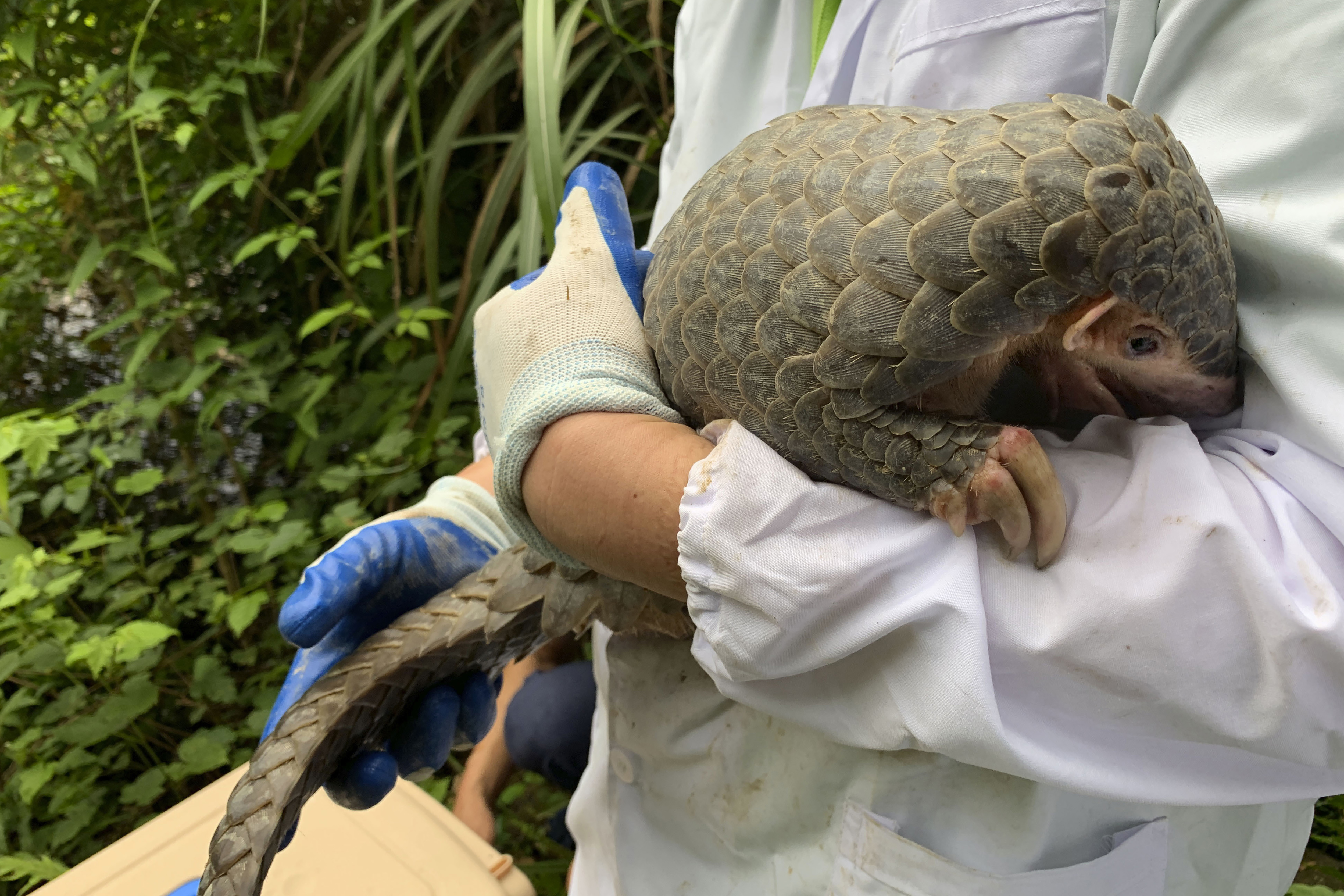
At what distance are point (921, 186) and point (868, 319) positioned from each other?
0.10 m

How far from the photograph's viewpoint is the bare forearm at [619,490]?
27.4 inches

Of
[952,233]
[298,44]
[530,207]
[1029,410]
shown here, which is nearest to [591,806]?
[1029,410]

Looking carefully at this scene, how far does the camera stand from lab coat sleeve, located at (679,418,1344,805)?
0.57m

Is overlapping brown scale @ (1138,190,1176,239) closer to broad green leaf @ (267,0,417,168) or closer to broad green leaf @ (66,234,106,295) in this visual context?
broad green leaf @ (267,0,417,168)

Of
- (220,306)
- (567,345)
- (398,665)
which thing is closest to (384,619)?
(398,665)

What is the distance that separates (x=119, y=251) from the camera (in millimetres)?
2084

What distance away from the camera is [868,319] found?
579 mm

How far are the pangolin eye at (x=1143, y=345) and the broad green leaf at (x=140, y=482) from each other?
1.86 metres

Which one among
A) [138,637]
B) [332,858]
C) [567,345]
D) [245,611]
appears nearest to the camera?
[567,345]

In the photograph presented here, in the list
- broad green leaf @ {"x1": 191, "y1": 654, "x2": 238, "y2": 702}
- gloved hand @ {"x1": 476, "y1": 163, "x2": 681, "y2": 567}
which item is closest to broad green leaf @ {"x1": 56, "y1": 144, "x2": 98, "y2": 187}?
broad green leaf @ {"x1": 191, "y1": 654, "x2": 238, "y2": 702}

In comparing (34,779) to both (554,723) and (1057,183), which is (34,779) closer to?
(554,723)

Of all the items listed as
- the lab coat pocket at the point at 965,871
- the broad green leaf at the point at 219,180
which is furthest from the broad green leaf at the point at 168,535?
the lab coat pocket at the point at 965,871

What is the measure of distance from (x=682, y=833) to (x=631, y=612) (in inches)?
12.0

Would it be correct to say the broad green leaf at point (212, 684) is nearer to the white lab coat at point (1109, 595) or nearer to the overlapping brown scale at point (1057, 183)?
the white lab coat at point (1109, 595)
